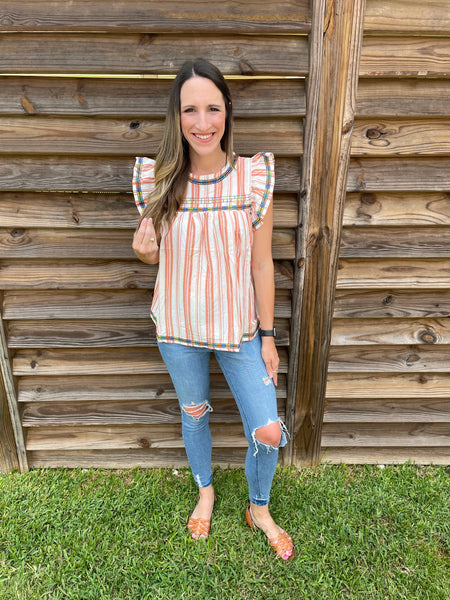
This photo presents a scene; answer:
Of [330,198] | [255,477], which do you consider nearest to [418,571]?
[255,477]

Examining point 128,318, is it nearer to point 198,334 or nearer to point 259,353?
point 198,334

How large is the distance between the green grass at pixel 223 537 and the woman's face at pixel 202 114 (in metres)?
1.91

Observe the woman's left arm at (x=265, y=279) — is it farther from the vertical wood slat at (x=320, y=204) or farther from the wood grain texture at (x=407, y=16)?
the wood grain texture at (x=407, y=16)

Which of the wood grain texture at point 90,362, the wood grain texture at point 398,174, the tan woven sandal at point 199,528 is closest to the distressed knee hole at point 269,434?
the wood grain texture at point 90,362

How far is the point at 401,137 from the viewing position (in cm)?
203

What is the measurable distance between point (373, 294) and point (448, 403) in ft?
2.95

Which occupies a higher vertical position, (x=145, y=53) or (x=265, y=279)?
(x=145, y=53)

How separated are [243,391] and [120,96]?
1.46m

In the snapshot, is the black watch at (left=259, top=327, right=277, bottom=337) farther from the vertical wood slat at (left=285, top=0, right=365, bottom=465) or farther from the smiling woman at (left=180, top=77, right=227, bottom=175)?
the smiling woman at (left=180, top=77, right=227, bottom=175)

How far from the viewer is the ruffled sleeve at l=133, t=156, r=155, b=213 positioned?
1817mm

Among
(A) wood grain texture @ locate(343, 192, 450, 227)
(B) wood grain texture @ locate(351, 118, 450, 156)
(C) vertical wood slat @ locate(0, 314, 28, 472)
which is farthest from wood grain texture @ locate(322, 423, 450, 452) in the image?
(C) vertical wood slat @ locate(0, 314, 28, 472)

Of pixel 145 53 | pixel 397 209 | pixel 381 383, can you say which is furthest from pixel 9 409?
pixel 397 209

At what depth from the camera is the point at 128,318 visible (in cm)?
236

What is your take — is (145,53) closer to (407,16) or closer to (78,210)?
(78,210)
